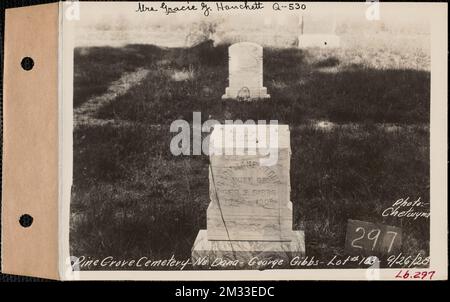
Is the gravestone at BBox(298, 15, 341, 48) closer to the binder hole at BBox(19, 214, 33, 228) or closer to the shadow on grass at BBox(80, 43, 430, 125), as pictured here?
the shadow on grass at BBox(80, 43, 430, 125)

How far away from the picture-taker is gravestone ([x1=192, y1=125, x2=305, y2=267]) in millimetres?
3777

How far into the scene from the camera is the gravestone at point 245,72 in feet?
12.7

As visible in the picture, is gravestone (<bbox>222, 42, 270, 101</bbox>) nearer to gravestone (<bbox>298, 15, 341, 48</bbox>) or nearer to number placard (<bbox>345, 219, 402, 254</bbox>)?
gravestone (<bbox>298, 15, 341, 48</bbox>)

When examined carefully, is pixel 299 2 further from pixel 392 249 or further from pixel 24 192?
pixel 24 192

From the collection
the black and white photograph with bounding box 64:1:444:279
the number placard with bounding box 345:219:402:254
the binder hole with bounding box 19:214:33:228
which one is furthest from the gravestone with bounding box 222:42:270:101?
the binder hole with bounding box 19:214:33:228

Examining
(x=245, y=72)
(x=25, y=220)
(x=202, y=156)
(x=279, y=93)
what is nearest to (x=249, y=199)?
(x=202, y=156)

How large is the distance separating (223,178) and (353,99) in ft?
3.30

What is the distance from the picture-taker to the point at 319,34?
3.88 metres

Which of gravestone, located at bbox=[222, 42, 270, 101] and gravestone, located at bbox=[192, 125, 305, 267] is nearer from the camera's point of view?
gravestone, located at bbox=[192, 125, 305, 267]

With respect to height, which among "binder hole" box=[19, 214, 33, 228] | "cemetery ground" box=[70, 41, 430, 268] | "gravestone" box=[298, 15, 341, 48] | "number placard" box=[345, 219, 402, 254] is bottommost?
"number placard" box=[345, 219, 402, 254]

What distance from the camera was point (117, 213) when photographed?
12.7 ft

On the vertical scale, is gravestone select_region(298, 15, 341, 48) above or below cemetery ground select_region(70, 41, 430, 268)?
above

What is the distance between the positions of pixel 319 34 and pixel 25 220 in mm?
2295

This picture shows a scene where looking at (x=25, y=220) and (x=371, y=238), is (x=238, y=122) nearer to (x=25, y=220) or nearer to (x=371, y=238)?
(x=371, y=238)
